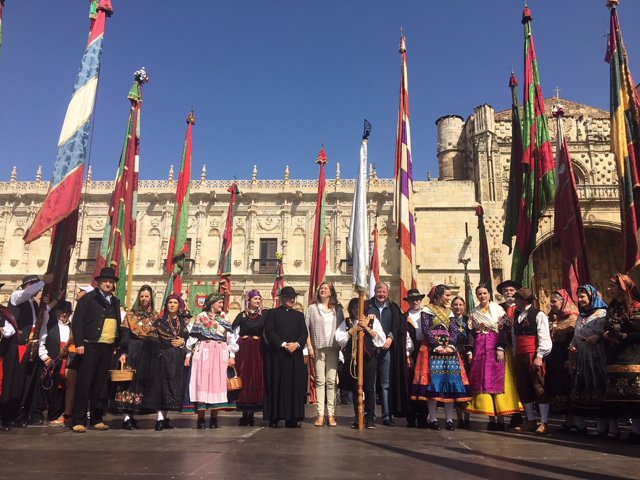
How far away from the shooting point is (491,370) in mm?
5320

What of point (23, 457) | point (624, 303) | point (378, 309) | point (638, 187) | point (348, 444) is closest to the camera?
point (23, 457)

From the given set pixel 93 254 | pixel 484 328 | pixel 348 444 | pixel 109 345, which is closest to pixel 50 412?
pixel 109 345

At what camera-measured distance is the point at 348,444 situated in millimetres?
4023

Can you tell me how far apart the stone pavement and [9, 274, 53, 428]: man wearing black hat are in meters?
0.78

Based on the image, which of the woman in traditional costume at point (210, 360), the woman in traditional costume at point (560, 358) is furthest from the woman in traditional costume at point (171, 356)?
the woman in traditional costume at point (560, 358)

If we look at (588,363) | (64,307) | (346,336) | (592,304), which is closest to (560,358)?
(588,363)

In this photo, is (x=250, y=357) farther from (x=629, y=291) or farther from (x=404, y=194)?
(x=629, y=291)

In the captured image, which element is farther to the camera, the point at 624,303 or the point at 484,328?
the point at 484,328

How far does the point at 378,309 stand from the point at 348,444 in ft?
6.77

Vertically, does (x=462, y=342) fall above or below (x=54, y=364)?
above

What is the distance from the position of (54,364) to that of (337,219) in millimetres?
18833

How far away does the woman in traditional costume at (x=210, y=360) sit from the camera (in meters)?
5.34

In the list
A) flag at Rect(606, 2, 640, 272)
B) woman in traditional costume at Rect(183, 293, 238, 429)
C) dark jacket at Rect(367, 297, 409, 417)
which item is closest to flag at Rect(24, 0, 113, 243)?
woman in traditional costume at Rect(183, 293, 238, 429)

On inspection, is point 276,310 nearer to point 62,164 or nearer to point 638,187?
point 62,164
